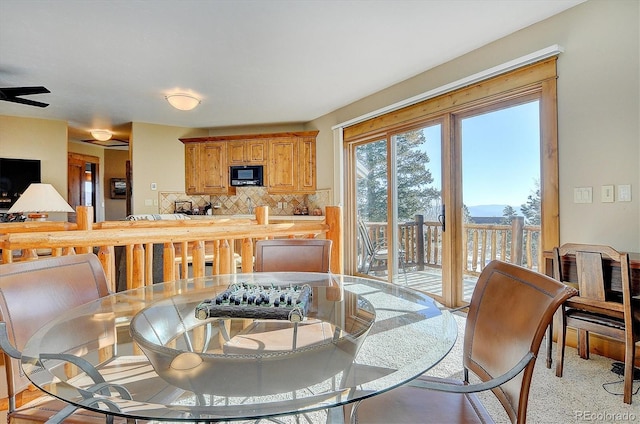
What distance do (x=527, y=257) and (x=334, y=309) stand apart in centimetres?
229

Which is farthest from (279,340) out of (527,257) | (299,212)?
(299,212)

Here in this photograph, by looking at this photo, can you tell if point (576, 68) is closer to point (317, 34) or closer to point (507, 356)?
point (317, 34)

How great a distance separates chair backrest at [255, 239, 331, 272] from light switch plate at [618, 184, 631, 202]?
2.04 meters

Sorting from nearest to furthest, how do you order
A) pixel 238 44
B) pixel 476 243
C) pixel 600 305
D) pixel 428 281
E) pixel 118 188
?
pixel 600 305 → pixel 238 44 → pixel 476 243 → pixel 428 281 → pixel 118 188

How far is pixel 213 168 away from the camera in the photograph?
6285mm

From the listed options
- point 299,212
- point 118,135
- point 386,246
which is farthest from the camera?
point 118,135

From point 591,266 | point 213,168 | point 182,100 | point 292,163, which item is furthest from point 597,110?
point 213,168

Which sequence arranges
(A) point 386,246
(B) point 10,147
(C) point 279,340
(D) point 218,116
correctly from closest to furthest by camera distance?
(C) point 279,340
(A) point 386,246
(B) point 10,147
(D) point 218,116

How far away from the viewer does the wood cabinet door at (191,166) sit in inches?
250

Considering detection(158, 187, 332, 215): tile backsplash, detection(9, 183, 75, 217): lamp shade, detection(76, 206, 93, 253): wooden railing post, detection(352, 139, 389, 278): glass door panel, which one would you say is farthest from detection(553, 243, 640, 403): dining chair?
detection(9, 183, 75, 217): lamp shade

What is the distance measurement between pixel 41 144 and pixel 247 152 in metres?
3.30

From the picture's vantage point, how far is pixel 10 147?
530 cm

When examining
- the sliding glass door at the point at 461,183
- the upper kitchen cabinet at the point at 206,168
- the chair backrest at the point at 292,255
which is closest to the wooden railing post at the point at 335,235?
the chair backrest at the point at 292,255

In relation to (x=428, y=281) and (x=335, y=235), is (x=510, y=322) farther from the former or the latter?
(x=428, y=281)
